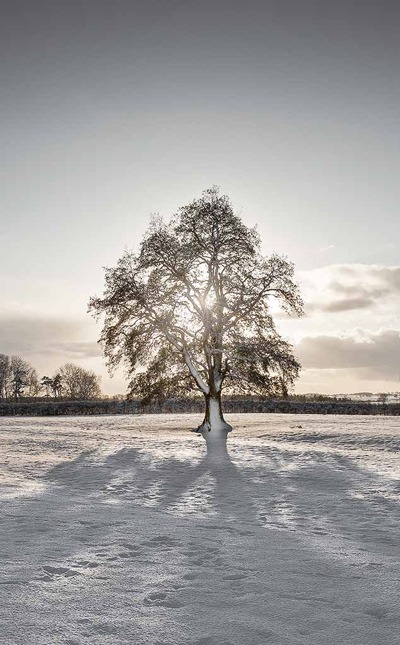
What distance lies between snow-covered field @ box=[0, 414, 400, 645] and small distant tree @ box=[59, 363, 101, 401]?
395 ft

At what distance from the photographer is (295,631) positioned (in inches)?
193

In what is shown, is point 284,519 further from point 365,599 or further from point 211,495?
point 365,599

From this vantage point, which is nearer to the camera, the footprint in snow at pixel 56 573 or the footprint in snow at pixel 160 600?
the footprint in snow at pixel 160 600

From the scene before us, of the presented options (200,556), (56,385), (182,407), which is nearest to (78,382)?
(56,385)

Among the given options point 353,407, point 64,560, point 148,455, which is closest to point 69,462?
point 148,455

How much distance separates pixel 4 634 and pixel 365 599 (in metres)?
3.78

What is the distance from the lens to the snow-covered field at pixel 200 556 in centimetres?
500

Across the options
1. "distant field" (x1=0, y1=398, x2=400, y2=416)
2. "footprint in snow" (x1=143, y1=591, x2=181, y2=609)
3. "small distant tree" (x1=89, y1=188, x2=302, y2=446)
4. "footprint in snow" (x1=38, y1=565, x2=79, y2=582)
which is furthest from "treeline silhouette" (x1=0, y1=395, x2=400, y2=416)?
"footprint in snow" (x1=143, y1=591, x2=181, y2=609)

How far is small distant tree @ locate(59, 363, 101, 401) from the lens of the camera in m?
134

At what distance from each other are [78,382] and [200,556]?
132 meters

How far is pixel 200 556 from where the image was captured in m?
7.38

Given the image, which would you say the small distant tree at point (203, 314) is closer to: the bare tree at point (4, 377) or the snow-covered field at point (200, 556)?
the snow-covered field at point (200, 556)

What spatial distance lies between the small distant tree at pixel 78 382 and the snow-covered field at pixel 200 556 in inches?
4738

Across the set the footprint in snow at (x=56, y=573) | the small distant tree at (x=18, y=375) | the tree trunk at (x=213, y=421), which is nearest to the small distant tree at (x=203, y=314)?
the tree trunk at (x=213, y=421)
